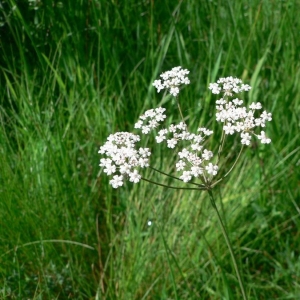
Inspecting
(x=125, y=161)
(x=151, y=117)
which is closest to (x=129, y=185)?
(x=151, y=117)

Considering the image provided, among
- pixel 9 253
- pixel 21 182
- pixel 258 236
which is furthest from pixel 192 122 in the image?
pixel 9 253

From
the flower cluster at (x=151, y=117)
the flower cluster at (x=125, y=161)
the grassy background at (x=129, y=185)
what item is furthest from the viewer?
the grassy background at (x=129, y=185)

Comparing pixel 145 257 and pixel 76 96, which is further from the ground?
pixel 76 96

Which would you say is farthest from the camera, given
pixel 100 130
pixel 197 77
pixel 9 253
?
pixel 197 77

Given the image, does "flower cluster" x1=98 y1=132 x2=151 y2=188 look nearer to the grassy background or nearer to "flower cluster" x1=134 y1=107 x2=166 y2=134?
"flower cluster" x1=134 y1=107 x2=166 y2=134

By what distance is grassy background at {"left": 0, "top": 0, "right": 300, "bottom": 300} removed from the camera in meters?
1.81

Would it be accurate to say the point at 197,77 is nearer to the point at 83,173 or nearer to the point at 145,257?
the point at 83,173

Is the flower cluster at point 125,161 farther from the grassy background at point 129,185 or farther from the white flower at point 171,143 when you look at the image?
the grassy background at point 129,185

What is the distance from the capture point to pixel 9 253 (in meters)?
1.77

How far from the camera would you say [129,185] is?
2189 mm

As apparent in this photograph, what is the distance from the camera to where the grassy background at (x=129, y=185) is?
1.81 meters

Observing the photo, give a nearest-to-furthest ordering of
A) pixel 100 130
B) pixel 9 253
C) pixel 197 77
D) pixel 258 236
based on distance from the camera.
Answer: pixel 9 253 → pixel 258 236 → pixel 100 130 → pixel 197 77

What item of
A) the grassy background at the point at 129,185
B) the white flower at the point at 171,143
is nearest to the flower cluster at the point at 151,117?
the white flower at the point at 171,143

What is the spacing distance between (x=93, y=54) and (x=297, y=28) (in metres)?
0.84
